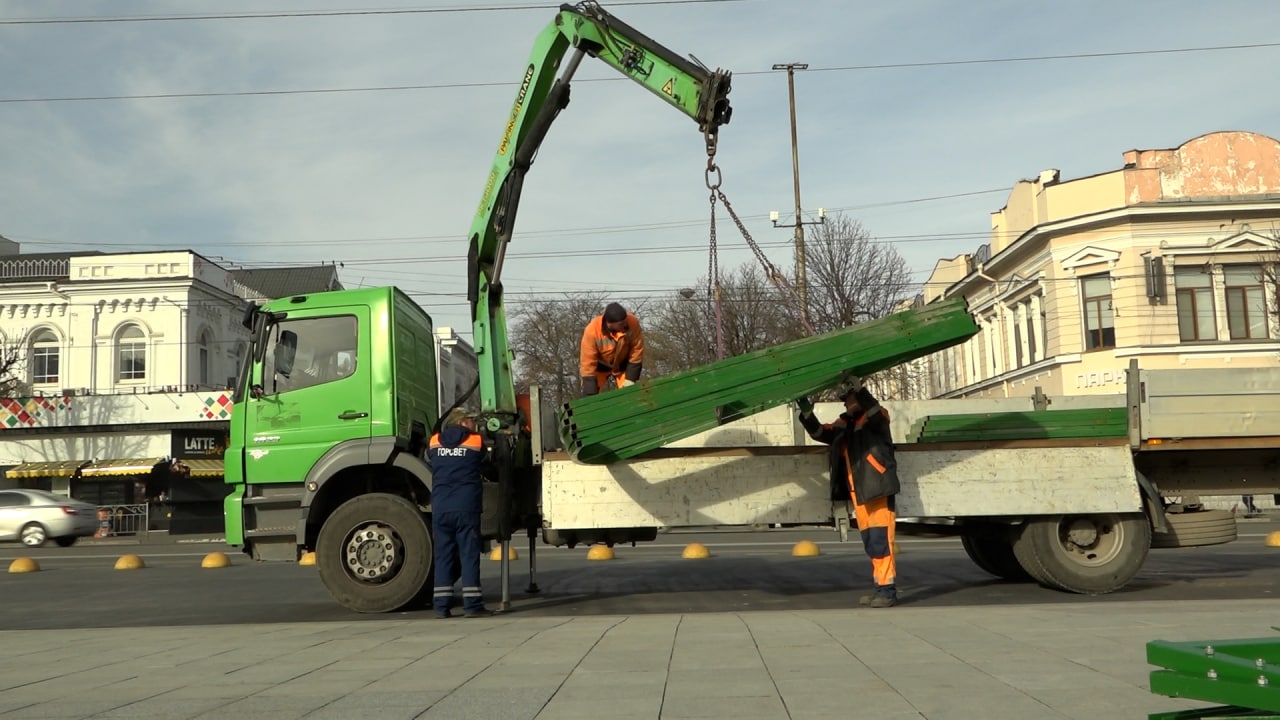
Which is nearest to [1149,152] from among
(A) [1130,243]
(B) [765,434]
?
(A) [1130,243]

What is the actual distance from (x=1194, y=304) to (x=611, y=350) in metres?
32.0

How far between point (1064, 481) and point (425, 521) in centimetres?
603

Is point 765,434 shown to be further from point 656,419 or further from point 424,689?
point 424,689

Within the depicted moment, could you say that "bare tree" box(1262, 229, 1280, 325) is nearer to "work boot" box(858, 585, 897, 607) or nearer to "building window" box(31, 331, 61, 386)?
"work boot" box(858, 585, 897, 607)

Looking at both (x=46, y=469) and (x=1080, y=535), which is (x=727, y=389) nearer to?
(x=1080, y=535)

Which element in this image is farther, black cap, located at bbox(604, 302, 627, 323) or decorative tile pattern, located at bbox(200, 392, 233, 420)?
decorative tile pattern, located at bbox(200, 392, 233, 420)

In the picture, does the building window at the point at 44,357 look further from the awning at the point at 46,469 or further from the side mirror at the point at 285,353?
the side mirror at the point at 285,353

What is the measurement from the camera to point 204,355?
153 feet

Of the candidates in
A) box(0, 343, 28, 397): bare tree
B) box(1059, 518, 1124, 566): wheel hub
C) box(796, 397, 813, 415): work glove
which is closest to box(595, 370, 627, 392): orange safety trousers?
box(796, 397, 813, 415): work glove

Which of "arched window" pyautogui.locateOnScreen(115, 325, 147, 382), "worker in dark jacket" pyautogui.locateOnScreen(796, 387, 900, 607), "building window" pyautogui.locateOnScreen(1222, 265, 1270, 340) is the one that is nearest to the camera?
"worker in dark jacket" pyautogui.locateOnScreen(796, 387, 900, 607)

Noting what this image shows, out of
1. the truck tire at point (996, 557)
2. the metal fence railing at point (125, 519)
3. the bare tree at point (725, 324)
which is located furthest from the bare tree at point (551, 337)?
the truck tire at point (996, 557)

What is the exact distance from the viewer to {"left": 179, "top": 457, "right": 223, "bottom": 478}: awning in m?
40.2

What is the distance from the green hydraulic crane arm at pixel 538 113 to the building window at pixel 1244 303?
32557 mm

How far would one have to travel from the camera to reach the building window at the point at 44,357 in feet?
148
